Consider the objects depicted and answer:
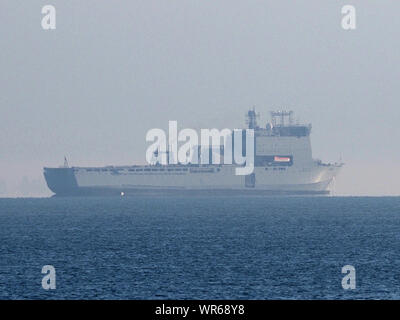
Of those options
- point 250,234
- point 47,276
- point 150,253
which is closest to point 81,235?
point 250,234

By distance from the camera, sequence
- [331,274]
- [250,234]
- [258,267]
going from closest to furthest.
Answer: [331,274] < [258,267] < [250,234]

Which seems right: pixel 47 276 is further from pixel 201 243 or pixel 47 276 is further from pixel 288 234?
pixel 288 234

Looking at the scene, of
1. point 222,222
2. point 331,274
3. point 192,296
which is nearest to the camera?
point 192,296

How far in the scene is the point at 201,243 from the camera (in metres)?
62.6

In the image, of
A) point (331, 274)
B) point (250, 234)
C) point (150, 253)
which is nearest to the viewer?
point (331, 274)

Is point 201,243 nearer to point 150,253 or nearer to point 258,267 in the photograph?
point 150,253

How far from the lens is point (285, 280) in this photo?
3959 cm

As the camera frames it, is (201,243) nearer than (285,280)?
No
